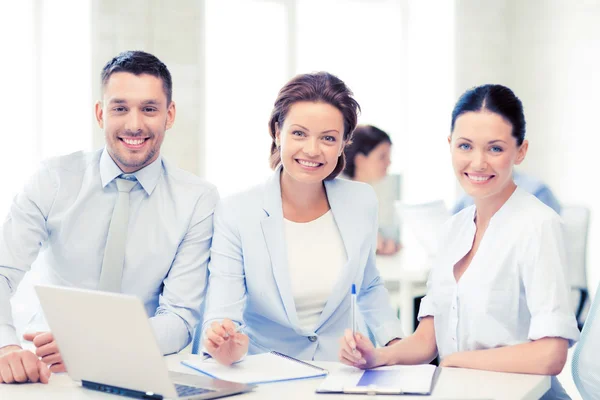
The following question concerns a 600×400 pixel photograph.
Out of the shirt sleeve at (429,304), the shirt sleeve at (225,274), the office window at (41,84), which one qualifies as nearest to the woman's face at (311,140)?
the shirt sleeve at (225,274)

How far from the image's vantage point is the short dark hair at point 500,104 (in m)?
1.96

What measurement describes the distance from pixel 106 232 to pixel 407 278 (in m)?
2.11

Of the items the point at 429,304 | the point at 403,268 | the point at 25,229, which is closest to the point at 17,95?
the point at 403,268

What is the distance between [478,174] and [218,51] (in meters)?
4.20

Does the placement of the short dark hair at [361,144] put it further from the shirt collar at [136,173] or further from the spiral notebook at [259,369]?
the spiral notebook at [259,369]

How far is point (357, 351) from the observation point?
1760 mm

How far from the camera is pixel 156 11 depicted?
201 inches

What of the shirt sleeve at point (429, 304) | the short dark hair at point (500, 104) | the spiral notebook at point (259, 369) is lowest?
the spiral notebook at point (259, 369)

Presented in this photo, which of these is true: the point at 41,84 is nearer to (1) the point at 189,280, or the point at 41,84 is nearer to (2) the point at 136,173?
(2) the point at 136,173

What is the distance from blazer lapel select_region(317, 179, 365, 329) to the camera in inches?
87.8

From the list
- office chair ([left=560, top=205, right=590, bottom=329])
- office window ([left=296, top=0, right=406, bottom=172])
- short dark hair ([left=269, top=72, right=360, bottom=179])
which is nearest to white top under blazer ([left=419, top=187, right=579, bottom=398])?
short dark hair ([left=269, top=72, right=360, bottom=179])

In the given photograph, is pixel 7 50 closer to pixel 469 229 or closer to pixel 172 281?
pixel 172 281

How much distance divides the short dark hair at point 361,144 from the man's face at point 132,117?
2.46 m

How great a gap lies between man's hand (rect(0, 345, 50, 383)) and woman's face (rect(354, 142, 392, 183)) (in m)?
3.17
